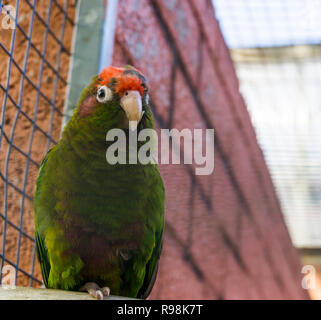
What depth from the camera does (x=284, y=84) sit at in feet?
8.32

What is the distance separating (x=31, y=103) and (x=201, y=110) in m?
0.90

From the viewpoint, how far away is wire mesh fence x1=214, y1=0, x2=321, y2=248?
195 centimetres

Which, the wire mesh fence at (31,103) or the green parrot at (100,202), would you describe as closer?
the green parrot at (100,202)

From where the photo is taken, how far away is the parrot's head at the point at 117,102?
859mm

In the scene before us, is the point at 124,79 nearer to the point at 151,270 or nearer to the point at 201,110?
the point at 151,270

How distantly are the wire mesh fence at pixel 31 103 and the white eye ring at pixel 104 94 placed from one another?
23 centimetres

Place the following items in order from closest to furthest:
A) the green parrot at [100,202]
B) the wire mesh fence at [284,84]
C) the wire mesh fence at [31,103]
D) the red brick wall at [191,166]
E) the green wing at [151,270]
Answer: the green parrot at [100,202] < the green wing at [151,270] < the wire mesh fence at [31,103] < the red brick wall at [191,166] < the wire mesh fence at [284,84]

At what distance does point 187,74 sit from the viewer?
5.66 feet

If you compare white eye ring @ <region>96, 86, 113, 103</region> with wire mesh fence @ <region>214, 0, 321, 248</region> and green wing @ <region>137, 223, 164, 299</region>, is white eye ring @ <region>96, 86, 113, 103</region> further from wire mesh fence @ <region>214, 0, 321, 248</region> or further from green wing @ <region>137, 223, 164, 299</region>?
wire mesh fence @ <region>214, 0, 321, 248</region>

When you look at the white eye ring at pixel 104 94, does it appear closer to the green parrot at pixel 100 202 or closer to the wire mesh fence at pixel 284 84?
the green parrot at pixel 100 202

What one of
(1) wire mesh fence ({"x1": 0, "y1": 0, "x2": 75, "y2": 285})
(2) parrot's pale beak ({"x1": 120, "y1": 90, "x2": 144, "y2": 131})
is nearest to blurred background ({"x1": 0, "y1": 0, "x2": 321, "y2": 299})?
(1) wire mesh fence ({"x1": 0, "y1": 0, "x2": 75, "y2": 285})

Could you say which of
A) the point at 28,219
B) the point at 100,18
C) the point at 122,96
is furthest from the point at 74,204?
the point at 100,18

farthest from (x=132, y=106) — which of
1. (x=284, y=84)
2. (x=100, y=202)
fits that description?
(x=284, y=84)

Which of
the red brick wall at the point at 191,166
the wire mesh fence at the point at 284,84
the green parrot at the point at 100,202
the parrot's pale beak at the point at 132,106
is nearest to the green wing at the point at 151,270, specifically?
the green parrot at the point at 100,202
